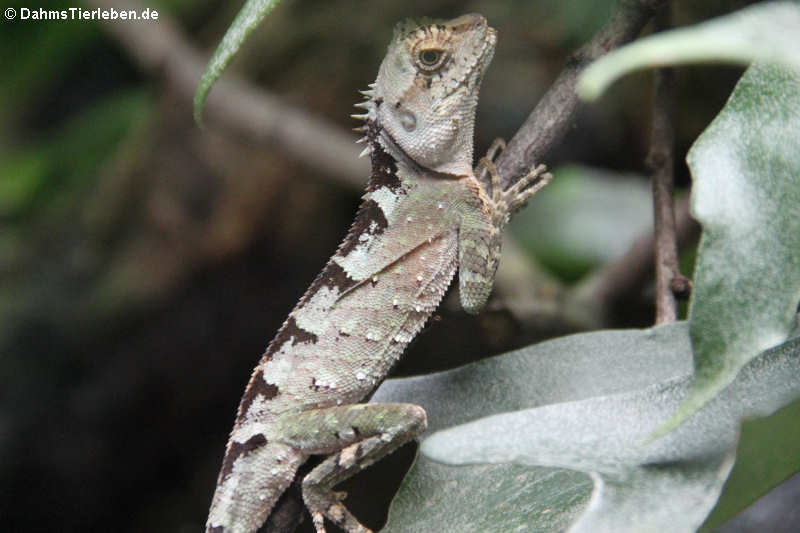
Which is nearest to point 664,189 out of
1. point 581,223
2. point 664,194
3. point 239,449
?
point 664,194

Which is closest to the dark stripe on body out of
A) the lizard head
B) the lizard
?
the lizard

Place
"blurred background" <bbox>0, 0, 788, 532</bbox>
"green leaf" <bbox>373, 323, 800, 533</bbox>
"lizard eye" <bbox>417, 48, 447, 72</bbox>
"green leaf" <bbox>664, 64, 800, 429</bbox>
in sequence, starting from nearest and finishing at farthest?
"green leaf" <bbox>664, 64, 800, 429</bbox> → "green leaf" <bbox>373, 323, 800, 533</bbox> → "lizard eye" <bbox>417, 48, 447, 72</bbox> → "blurred background" <bbox>0, 0, 788, 532</bbox>

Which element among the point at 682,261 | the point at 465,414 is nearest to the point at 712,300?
the point at 465,414

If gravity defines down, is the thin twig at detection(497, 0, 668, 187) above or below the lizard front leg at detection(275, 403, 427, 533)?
above

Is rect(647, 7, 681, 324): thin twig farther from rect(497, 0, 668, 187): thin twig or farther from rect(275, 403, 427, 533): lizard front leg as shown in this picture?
rect(275, 403, 427, 533): lizard front leg

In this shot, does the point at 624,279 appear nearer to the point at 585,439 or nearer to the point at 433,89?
the point at 433,89

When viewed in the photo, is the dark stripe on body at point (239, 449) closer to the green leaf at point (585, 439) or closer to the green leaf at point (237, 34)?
the green leaf at point (585, 439)

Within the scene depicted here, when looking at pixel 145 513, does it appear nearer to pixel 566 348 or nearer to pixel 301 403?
pixel 301 403
